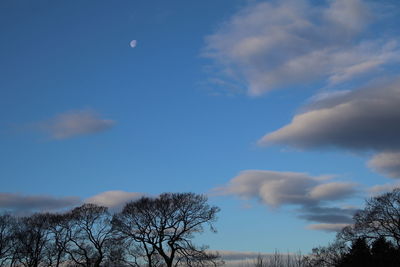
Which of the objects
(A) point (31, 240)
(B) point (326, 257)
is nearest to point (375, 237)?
(B) point (326, 257)

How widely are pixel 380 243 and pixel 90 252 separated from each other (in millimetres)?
40844

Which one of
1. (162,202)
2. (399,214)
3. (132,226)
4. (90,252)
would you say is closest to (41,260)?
(90,252)

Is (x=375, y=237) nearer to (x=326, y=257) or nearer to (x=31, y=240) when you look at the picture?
(x=326, y=257)

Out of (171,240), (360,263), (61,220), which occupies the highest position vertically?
(61,220)

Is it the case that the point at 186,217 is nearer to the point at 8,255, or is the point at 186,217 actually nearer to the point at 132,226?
the point at 132,226

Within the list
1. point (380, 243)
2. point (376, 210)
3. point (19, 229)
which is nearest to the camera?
point (380, 243)

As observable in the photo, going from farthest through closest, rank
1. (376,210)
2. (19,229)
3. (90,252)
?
(19,229) → (90,252) → (376,210)

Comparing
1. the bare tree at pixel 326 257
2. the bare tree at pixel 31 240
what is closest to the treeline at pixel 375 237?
the bare tree at pixel 326 257

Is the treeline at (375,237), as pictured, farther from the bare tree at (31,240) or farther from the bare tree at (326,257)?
the bare tree at (31,240)

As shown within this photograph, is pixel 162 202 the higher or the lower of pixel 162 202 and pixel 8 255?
the higher

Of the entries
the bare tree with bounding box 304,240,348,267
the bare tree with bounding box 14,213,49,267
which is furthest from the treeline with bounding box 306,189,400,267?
the bare tree with bounding box 14,213,49,267

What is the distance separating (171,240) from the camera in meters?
60.2

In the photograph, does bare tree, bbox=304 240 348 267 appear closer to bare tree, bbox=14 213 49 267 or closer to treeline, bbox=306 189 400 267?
treeline, bbox=306 189 400 267

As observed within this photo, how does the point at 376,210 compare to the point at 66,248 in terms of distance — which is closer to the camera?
the point at 376,210
